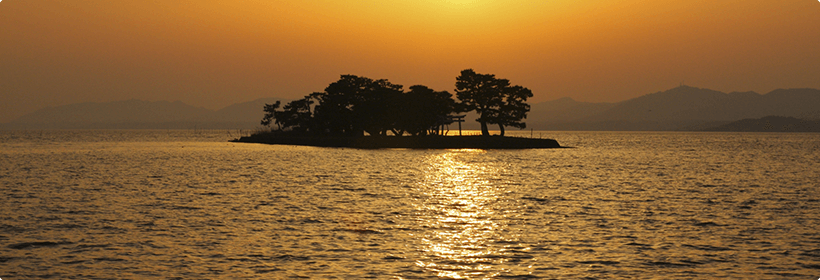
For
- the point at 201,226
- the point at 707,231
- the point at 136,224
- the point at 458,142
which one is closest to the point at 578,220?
the point at 707,231

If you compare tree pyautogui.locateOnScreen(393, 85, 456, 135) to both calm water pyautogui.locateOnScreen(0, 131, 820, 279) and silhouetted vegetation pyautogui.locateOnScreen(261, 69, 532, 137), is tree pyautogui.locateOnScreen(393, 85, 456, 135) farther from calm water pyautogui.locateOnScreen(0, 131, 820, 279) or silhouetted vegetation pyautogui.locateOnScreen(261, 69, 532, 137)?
calm water pyautogui.locateOnScreen(0, 131, 820, 279)

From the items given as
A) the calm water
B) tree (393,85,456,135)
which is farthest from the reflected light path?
tree (393,85,456,135)

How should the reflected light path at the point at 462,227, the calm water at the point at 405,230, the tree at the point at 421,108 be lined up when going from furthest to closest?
1. the tree at the point at 421,108
2. the reflected light path at the point at 462,227
3. the calm water at the point at 405,230

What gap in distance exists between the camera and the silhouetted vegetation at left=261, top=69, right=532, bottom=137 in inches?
5027

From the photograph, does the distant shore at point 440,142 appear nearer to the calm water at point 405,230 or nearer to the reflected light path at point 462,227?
the reflected light path at point 462,227

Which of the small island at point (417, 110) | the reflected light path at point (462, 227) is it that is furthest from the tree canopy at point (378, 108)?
the reflected light path at point (462, 227)

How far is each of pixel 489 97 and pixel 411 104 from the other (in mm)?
16395

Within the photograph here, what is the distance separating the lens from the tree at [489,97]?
424 feet

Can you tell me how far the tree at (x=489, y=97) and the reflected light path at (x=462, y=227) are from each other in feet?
251

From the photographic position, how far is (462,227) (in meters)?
28.0

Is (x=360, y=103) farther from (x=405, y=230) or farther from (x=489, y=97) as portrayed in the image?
(x=405, y=230)

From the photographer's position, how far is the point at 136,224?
2877 cm

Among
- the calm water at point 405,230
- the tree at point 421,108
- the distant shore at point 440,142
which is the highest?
the tree at point 421,108

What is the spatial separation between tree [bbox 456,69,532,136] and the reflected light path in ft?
251
